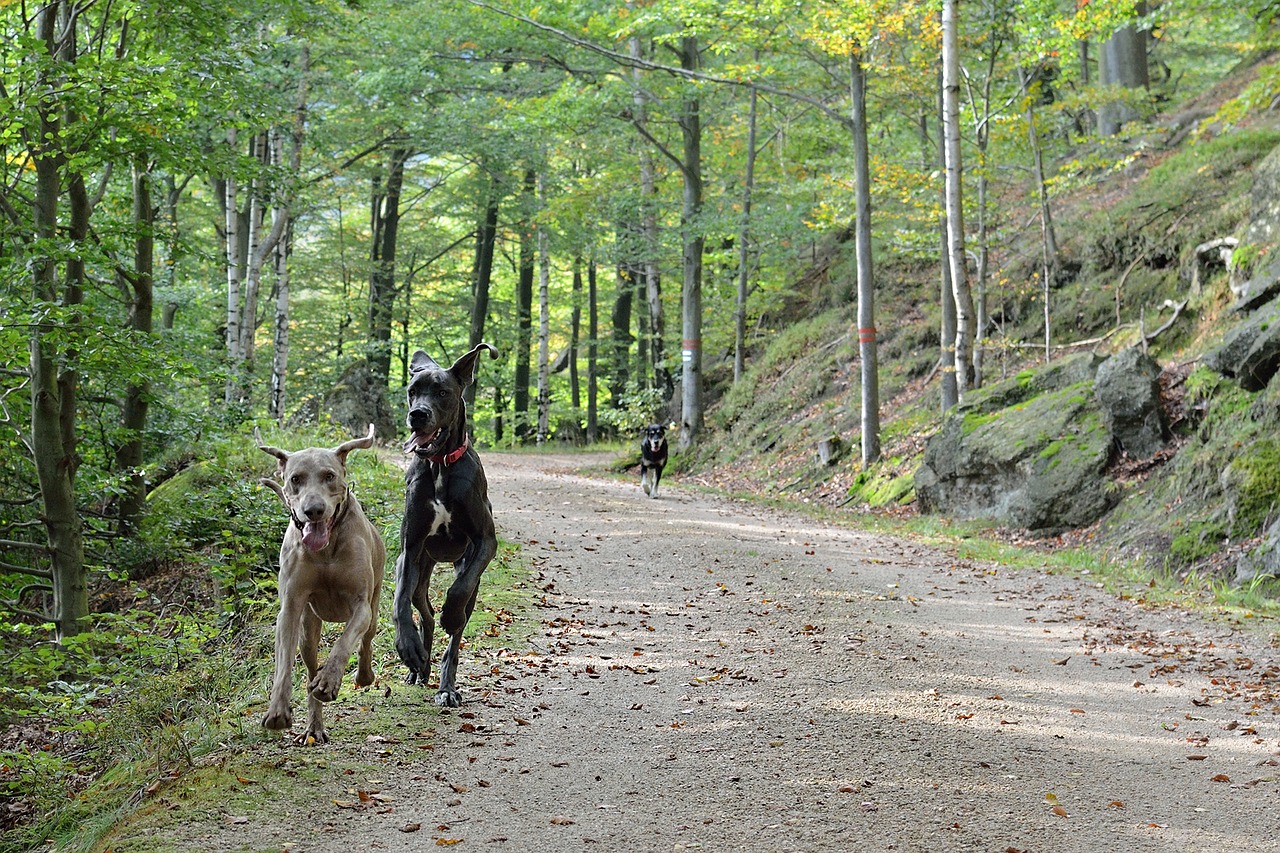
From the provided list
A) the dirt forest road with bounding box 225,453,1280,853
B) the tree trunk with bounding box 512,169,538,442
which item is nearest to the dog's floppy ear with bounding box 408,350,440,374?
the dirt forest road with bounding box 225,453,1280,853

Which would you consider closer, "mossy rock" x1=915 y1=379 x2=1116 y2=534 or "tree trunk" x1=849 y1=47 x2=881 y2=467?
"mossy rock" x1=915 y1=379 x2=1116 y2=534

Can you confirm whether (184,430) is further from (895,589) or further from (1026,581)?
(1026,581)

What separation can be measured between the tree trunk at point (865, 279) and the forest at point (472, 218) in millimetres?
73

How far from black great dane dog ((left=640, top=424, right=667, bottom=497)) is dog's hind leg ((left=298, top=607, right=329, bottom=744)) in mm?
12523

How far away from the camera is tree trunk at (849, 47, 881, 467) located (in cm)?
1825

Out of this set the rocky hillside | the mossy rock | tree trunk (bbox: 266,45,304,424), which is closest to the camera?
the rocky hillside

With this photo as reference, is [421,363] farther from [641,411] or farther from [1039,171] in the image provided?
[641,411]

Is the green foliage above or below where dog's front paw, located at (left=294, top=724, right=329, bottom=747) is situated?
above

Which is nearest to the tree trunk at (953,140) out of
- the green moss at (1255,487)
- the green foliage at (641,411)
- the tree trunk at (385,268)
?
the green moss at (1255,487)

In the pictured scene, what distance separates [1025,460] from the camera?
45.1 ft

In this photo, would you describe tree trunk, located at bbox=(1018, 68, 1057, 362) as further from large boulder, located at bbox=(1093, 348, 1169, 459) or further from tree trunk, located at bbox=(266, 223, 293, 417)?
tree trunk, located at bbox=(266, 223, 293, 417)

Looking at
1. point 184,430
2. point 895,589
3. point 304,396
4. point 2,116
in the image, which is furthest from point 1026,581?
point 304,396

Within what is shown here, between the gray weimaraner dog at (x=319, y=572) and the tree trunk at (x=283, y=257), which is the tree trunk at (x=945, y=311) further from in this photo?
the gray weimaraner dog at (x=319, y=572)

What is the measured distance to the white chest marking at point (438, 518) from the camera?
19.0 ft
